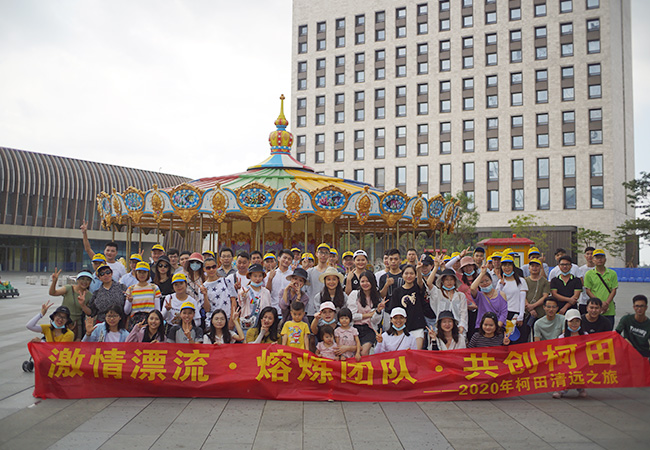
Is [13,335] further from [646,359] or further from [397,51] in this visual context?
[397,51]

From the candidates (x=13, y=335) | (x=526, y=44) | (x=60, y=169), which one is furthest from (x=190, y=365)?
(x=526, y=44)

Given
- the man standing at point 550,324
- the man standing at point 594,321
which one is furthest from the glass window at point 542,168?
the man standing at point 550,324

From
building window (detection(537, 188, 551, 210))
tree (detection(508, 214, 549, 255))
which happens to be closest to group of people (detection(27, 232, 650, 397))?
tree (detection(508, 214, 549, 255))

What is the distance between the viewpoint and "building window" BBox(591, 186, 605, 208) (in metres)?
44.7

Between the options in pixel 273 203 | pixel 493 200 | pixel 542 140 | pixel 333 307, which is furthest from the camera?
pixel 493 200

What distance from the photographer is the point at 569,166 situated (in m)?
45.6

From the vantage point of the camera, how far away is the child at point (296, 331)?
684 centimetres

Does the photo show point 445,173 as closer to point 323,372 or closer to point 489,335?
point 489,335

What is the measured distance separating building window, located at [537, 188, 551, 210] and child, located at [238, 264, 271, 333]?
4355cm

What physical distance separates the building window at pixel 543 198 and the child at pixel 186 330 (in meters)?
44.4

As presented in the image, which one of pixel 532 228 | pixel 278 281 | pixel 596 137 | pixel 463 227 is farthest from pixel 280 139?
pixel 596 137

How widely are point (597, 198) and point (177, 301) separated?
4575 centimetres

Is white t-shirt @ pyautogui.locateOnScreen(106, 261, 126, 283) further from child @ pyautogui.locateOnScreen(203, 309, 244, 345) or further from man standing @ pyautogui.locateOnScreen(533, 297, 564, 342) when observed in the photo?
man standing @ pyautogui.locateOnScreen(533, 297, 564, 342)

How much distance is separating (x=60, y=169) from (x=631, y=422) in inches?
1875
